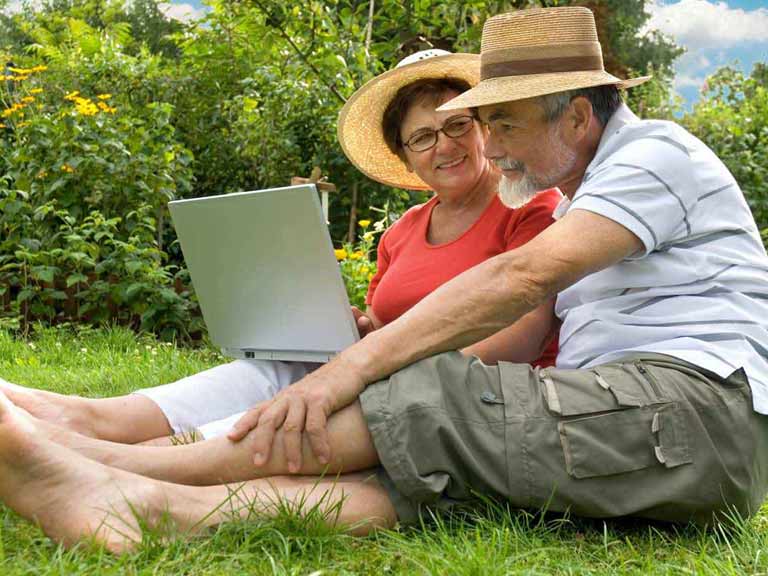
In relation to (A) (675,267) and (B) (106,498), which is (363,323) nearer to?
(A) (675,267)

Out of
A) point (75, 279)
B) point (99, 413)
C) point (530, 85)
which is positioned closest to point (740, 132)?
point (75, 279)

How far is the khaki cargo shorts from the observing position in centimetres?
203

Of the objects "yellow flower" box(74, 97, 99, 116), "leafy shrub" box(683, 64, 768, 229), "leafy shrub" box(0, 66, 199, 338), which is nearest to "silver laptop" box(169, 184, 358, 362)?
"leafy shrub" box(0, 66, 199, 338)

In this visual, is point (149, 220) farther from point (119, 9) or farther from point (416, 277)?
point (119, 9)

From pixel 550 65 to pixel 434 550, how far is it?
4.28 feet

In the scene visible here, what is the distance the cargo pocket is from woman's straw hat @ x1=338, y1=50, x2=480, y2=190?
4.20 feet

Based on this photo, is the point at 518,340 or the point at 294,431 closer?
the point at 294,431

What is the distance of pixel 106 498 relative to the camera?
190 cm

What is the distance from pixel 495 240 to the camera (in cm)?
280

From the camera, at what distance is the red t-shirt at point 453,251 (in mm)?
2768

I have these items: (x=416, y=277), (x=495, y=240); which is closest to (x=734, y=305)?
(x=495, y=240)

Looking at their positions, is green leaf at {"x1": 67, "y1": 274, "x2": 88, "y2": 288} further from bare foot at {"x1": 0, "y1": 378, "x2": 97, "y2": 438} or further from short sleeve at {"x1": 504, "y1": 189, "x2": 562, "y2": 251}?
short sleeve at {"x1": 504, "y1": 189, "x2": 562, "y2": 251}

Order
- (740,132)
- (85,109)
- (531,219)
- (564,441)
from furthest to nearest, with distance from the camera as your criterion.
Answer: (740,132) < (85,109) < (531,219) < (564,441)

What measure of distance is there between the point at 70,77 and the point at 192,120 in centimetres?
96
